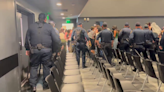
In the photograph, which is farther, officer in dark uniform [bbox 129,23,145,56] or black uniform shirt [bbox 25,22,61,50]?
officer in dark uniform [bbox 129,23,145,56]

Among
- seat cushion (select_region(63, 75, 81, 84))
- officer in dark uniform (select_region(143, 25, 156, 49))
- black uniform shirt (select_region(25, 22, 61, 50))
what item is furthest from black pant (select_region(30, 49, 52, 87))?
officer in dark uniform (select_region(143, 25, 156, 49))

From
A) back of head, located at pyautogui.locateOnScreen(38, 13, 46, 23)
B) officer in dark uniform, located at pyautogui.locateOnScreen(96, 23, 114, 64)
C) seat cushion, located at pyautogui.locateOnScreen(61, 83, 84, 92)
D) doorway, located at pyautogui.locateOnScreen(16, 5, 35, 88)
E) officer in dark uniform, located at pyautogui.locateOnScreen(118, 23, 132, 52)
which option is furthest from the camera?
officer in dark uniform, located at pyautogui.locateOnScreen(118, 23, 132, 52)

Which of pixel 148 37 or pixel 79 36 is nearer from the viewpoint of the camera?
pixel 79 36

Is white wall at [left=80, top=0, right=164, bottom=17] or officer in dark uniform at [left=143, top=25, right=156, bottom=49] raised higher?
white wall at [left=80, top=0, right=164, bottom=17]

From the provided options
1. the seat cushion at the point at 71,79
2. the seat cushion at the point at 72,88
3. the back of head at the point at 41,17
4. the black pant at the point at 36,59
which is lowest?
the seat cushion at the point at 72,88

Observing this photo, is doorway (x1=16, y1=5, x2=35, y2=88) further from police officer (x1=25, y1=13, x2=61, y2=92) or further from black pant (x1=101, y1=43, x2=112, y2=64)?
black pant (x1=101, y1=43, x2=112, y2=64)

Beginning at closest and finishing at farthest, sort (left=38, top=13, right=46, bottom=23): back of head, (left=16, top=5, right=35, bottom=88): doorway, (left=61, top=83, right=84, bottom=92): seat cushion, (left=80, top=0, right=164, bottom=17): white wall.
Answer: (left=61, top=83, right=84, bottom=92): seat cushion
(left=38, top=13, right=46, bottom=23): back of head
(left=16, top=5, right=35, bottom=88): doorway
(left=80, top=0, right=164, bottom=17): white wall

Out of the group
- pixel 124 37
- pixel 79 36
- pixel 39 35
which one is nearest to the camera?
pixel 39 35

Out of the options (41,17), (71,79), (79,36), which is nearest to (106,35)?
(79,36)

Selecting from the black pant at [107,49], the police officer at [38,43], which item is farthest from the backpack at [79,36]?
the police officer at [38,43]

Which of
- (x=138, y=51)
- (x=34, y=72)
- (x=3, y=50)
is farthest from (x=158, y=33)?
(x=3, y=50)

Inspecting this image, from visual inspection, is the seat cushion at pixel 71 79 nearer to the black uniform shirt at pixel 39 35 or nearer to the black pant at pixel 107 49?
the black uniform shirt at pixel 39 35

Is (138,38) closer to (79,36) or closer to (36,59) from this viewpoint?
(79,36)

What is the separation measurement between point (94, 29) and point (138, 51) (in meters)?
2.50
